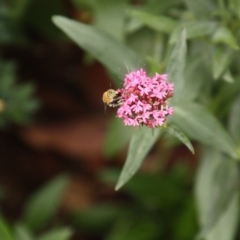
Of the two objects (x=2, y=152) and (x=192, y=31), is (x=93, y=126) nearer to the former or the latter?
(x=2, y=152)

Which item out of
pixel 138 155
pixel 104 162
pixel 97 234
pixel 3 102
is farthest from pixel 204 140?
pixel 104 162

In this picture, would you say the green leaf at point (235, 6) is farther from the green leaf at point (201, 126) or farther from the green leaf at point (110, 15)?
the green leaf at point (110, 15)

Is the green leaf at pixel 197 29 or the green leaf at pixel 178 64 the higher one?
the green leaf at pixel 197 29

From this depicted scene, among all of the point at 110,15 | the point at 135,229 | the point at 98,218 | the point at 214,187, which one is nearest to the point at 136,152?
the point at 214,187

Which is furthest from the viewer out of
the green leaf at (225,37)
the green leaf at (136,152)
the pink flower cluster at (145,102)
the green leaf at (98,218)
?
the green leaf at (98,218)

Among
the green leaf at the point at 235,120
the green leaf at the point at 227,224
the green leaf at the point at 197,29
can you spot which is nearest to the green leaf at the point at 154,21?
the green leaf at the point at 197,29

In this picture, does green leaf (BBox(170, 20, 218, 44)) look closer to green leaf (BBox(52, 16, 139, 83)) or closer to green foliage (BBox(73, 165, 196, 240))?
green leaf (BBox(52, 16, 139, 83))

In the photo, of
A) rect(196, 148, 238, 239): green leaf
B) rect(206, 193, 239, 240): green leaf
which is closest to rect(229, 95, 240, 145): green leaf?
rect(196, 148, 238, 239): green leaf
